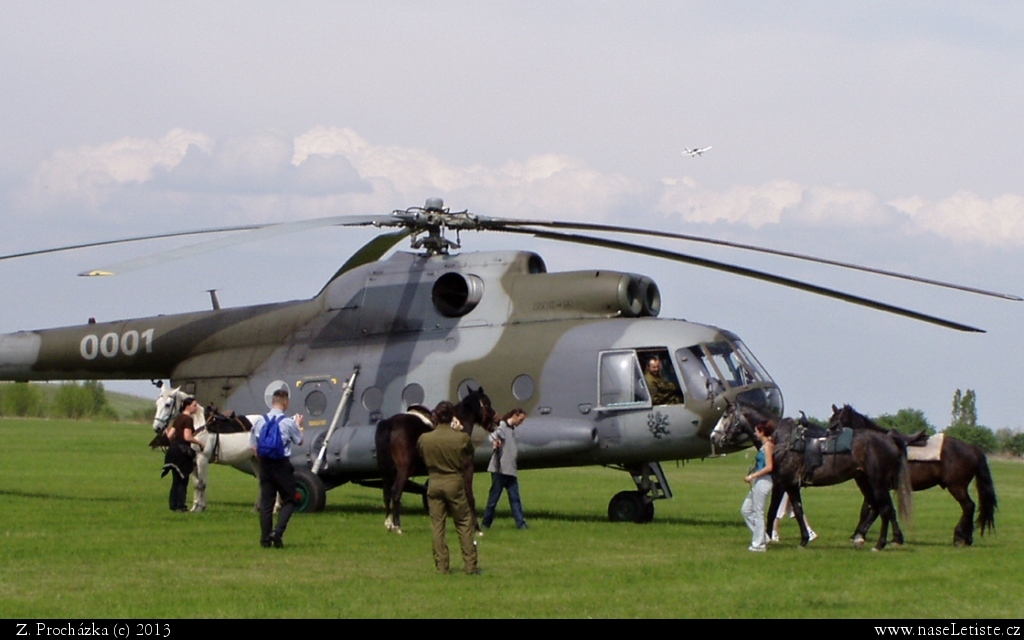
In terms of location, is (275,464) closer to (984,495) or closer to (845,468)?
(845,468)

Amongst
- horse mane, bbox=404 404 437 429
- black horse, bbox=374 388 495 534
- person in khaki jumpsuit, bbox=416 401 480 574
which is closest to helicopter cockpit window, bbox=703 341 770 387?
black horse, bbox=374 388 495 534

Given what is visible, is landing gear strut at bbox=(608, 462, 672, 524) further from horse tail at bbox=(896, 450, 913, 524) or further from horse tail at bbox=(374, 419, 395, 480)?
horse tail at bbox=(896, 450, 913, 524)

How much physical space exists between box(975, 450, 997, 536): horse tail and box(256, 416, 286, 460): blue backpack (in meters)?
8.84

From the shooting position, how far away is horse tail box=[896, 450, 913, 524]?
59.5 ft

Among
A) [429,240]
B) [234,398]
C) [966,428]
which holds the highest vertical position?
[429,240]

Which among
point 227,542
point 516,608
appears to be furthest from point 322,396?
point 516,608

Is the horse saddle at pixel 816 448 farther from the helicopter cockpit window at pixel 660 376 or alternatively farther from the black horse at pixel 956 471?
the helicopter cockpit window at pixel 660 376

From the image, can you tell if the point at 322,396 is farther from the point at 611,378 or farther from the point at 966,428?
the point at 966,428

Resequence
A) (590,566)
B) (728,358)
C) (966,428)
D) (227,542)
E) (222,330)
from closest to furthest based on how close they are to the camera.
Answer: (590,566) → (227,542) → (728,358) → (222,330) → (966,428)

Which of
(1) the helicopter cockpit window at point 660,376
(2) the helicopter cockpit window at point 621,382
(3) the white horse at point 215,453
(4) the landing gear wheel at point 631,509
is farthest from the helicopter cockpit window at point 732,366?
(3) the white horse at point 215,453

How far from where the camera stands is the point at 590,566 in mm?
15812

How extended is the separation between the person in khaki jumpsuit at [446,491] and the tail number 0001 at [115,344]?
38.4 feet

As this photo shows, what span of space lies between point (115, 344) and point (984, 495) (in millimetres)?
14862
